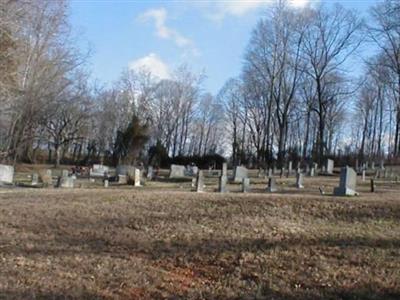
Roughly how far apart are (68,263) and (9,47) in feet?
58.1

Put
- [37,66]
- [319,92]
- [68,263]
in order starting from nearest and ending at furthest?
[68,263]
[37,66]
[319,92]

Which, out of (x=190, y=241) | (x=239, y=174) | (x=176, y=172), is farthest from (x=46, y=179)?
(x=190, y=241)

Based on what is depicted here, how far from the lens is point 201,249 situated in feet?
31.9

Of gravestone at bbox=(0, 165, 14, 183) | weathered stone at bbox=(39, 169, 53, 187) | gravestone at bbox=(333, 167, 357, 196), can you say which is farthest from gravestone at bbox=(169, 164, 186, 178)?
gravestone at bbox=(333, 167, 357, 196)

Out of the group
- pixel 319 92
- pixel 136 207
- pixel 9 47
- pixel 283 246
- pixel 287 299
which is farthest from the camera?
pixel 319 92

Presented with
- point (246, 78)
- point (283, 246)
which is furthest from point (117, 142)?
point (283, 246)

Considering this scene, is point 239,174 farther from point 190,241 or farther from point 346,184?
point 190,241

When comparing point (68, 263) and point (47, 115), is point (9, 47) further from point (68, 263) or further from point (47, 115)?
point (47, 115)

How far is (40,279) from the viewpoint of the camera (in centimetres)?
764

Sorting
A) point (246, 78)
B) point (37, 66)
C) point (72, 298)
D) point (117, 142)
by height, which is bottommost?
point (72, 298)

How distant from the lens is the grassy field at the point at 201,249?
25.1 ft

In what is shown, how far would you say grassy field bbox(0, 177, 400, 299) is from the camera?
25.1 feet

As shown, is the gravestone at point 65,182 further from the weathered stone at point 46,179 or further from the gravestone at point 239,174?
the gravestone at point 239,174

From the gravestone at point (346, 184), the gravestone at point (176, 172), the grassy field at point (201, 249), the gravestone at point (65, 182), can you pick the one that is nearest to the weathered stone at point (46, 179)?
the gravestone at point (65, 182)
